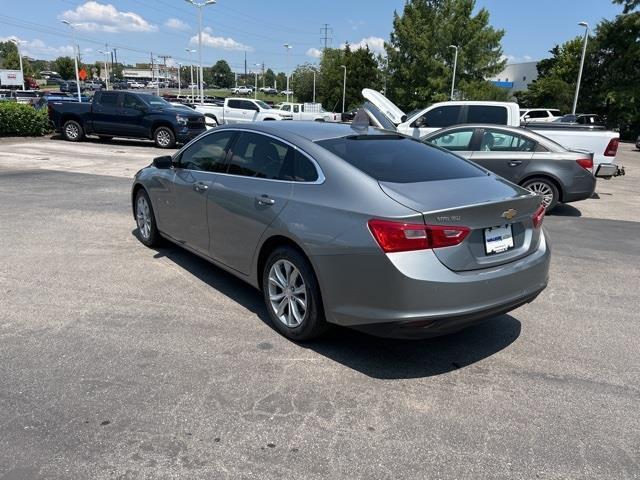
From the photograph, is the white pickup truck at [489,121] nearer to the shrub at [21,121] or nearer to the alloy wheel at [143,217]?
the alloy wheel at [143,217]

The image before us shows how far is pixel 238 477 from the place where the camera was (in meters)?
2.57

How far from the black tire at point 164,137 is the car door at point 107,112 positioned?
1422mm

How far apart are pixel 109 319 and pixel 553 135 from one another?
10614 mm

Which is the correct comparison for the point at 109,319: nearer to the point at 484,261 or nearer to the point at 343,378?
the point at 343,378

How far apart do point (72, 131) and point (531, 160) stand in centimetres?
1671

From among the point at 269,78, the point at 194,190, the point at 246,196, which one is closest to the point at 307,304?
the point at 246,196

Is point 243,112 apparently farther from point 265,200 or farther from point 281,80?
point 281,80

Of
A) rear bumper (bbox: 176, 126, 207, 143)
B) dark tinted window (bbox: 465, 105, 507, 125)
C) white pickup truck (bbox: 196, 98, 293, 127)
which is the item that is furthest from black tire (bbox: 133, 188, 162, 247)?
white pickup truck (bbox: 196, 98, 293, 127)

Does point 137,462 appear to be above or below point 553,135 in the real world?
below

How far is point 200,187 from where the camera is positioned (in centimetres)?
491

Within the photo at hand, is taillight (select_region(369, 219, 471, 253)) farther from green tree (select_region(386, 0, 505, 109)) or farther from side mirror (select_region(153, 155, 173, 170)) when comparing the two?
green tree (select_region(386, 0, 505, 109))

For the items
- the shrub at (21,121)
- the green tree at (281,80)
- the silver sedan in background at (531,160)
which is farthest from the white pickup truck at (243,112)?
the green tree at (281,80)

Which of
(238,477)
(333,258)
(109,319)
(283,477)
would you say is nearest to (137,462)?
(238,477)

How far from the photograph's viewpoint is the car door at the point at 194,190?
4.88m
